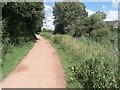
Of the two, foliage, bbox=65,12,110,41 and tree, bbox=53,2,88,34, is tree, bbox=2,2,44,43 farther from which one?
tree, bbox=53,2,88,34

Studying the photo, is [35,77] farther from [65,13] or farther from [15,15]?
[65,13]

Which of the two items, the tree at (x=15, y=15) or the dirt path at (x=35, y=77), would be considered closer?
the dirt path at (x=35, y=77)

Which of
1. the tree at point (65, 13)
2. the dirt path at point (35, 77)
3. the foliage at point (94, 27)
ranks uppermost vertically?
the tree at point (65, 13)

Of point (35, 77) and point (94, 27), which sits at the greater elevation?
point (94, 27)

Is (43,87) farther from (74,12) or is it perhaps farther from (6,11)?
(74,12)

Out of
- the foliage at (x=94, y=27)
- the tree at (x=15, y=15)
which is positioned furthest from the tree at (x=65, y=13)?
the tree at (x=15, y=15)

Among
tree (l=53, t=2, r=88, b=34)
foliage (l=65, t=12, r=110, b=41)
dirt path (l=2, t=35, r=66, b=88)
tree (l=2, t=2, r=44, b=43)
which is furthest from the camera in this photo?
tree (l=53, t=2, r=88, b=34)

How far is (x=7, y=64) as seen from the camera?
1596cm

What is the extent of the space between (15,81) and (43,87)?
176 cm

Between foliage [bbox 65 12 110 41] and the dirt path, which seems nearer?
the dirt path

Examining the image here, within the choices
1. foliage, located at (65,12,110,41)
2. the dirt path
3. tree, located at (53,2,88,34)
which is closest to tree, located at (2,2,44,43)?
foliage, located at (65,12,110,41)

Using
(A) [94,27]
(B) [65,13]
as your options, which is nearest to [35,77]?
(A) [94,27]

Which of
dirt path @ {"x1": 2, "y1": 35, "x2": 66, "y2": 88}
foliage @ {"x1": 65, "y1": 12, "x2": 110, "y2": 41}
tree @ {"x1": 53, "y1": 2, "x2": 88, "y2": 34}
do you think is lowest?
dirt path @ {"x1": 2, "y1": 35, "x2": 66, "y2": 88}

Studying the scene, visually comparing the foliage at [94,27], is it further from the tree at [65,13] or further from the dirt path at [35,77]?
the tree at [65,13]
